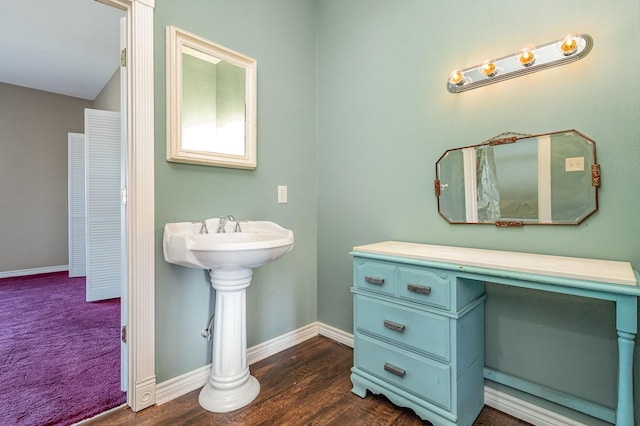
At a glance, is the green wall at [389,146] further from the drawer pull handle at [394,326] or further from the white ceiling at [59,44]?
the white ceiling at [59,44]

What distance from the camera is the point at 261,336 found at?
204cm

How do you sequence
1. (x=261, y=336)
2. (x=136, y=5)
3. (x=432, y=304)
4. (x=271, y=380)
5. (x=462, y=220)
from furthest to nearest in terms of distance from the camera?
(x=261, y=336) → (x=271, y=380) → (x=462, y=220) → (x=136, y=5) → (x=432, y=304)

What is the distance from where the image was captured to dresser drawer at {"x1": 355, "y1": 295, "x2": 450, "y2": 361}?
→ 1322mm

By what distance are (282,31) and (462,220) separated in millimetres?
1768

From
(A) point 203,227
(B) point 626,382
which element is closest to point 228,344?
(A) point 203,227

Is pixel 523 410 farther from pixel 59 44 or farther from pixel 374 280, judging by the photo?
pixel 59 44

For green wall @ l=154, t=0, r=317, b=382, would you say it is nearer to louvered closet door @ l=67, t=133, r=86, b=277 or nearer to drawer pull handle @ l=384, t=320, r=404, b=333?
drawer pull handle @ l=384, t=320, r=404, b=333

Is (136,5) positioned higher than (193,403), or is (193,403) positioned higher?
(136,5)

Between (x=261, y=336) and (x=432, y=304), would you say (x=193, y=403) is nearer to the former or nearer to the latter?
(x=261, y=336)

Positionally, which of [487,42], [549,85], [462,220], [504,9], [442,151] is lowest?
[462,220]

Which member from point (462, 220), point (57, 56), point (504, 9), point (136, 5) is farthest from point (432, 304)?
point (57, 56)

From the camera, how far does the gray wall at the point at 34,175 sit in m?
4.22

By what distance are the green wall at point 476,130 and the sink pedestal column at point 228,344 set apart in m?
0.88

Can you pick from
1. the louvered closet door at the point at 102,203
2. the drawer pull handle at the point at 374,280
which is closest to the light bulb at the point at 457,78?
the drawer pull handle at the point at 374,280
